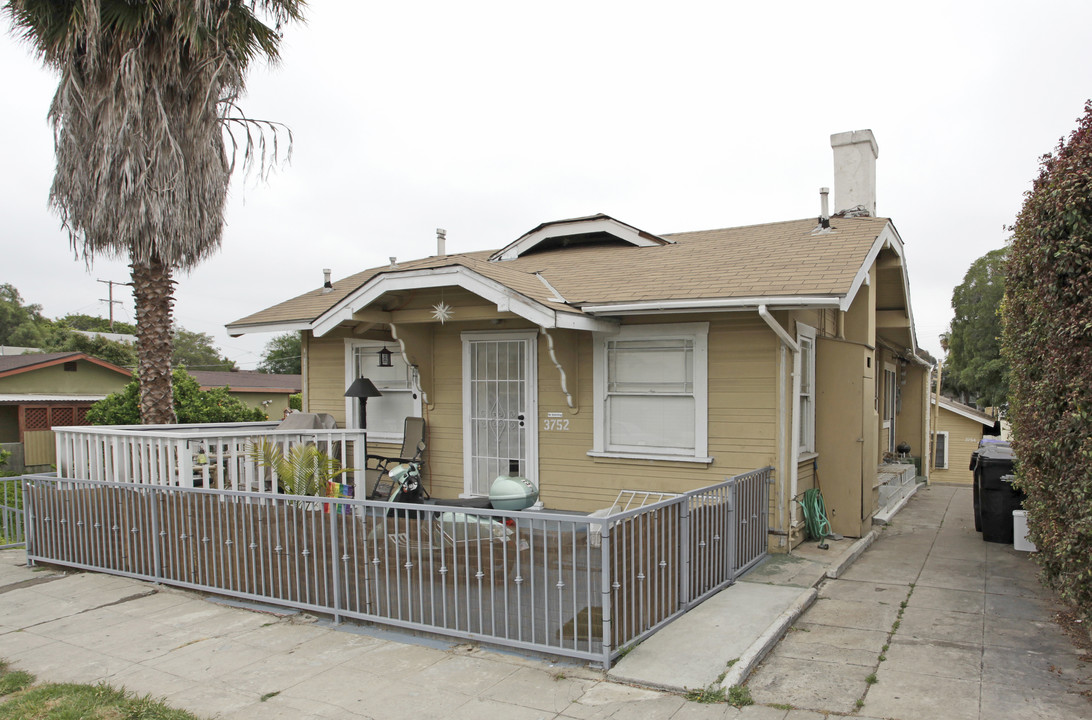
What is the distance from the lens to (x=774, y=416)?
7.30 meters

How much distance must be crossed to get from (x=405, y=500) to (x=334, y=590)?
2197mm

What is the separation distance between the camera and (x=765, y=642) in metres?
4.90

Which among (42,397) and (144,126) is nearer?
(144,126)

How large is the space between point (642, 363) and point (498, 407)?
6.88 feet

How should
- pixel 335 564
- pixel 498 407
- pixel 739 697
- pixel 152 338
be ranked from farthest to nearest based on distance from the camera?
pixel 152 338, pixel 498 407, pixel 335 564, pixel 739 697

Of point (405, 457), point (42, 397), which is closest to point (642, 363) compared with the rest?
point (405, 457)

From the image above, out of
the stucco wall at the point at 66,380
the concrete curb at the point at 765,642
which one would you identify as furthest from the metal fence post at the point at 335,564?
the stucco wall at the point at 66,380

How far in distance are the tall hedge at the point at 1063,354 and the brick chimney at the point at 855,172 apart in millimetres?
5648

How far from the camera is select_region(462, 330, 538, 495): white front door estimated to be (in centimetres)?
880

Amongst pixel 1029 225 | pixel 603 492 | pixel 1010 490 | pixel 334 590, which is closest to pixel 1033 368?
pixel 1029 225

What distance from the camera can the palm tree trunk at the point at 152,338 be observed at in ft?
35.3

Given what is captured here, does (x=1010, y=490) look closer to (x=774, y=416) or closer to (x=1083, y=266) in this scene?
(x=774, y=416)

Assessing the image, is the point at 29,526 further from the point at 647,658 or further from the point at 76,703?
the point at 647,658

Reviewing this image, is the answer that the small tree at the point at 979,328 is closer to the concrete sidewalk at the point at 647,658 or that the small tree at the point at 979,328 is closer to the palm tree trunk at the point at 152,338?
the concrete sidewalk at the point at 647,658
